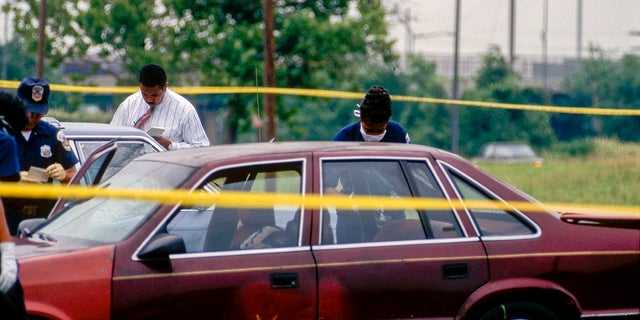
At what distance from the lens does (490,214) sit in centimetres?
633

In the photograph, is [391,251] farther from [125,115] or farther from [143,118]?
[125,115]

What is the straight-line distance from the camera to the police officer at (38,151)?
736cm

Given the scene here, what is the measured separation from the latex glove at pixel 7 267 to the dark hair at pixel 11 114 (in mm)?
688

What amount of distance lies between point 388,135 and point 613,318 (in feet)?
7.64

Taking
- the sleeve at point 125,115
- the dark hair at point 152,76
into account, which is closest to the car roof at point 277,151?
the dark hair at point 152,76

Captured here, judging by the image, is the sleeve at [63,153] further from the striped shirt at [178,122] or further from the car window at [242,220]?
the car window at [242,220]

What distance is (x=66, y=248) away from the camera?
5609mm

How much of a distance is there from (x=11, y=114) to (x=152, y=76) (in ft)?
12.0

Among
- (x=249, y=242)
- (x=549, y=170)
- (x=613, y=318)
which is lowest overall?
(x=549, y=170)

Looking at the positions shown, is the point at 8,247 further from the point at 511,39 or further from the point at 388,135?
the point at 511,39

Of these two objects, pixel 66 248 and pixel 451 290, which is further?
pixel 451 290

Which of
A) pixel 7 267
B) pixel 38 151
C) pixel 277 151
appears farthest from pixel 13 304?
pixel 38 151

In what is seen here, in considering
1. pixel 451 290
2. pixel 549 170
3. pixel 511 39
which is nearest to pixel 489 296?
pixel 451 290

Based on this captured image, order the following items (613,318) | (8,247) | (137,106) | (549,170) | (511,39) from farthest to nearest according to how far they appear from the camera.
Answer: (511,39), (549,170), (137,106), (613,318), (8,247)
